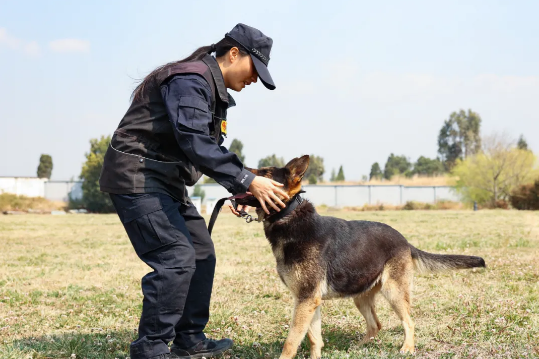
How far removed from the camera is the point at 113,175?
Result: 389 cm

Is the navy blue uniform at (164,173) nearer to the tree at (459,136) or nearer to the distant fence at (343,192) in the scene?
the distant fence at (343,192)

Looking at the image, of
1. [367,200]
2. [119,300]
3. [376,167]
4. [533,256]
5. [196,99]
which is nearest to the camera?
[196,99]

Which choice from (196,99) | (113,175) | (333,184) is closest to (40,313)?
(113,175)

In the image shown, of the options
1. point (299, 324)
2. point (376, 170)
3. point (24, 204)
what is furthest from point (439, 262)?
point (376, 170)

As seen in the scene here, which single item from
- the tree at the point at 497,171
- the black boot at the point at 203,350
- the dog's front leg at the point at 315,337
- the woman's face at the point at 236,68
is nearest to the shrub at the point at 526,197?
the tree at the point at 497,171

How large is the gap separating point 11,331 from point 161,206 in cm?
297

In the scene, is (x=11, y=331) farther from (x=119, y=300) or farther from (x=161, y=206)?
(x=161, y=206)

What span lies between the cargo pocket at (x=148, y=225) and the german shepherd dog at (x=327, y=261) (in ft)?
2.25

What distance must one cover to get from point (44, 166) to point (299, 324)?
71.4 meters

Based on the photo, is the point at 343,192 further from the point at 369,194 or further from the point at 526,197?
the point at 526,197

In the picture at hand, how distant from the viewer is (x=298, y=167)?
4223 mm

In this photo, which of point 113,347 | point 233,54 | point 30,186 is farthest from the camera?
point 30,186

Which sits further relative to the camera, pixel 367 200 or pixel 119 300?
pixel 367 200

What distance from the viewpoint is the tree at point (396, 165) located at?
80.2 meters
